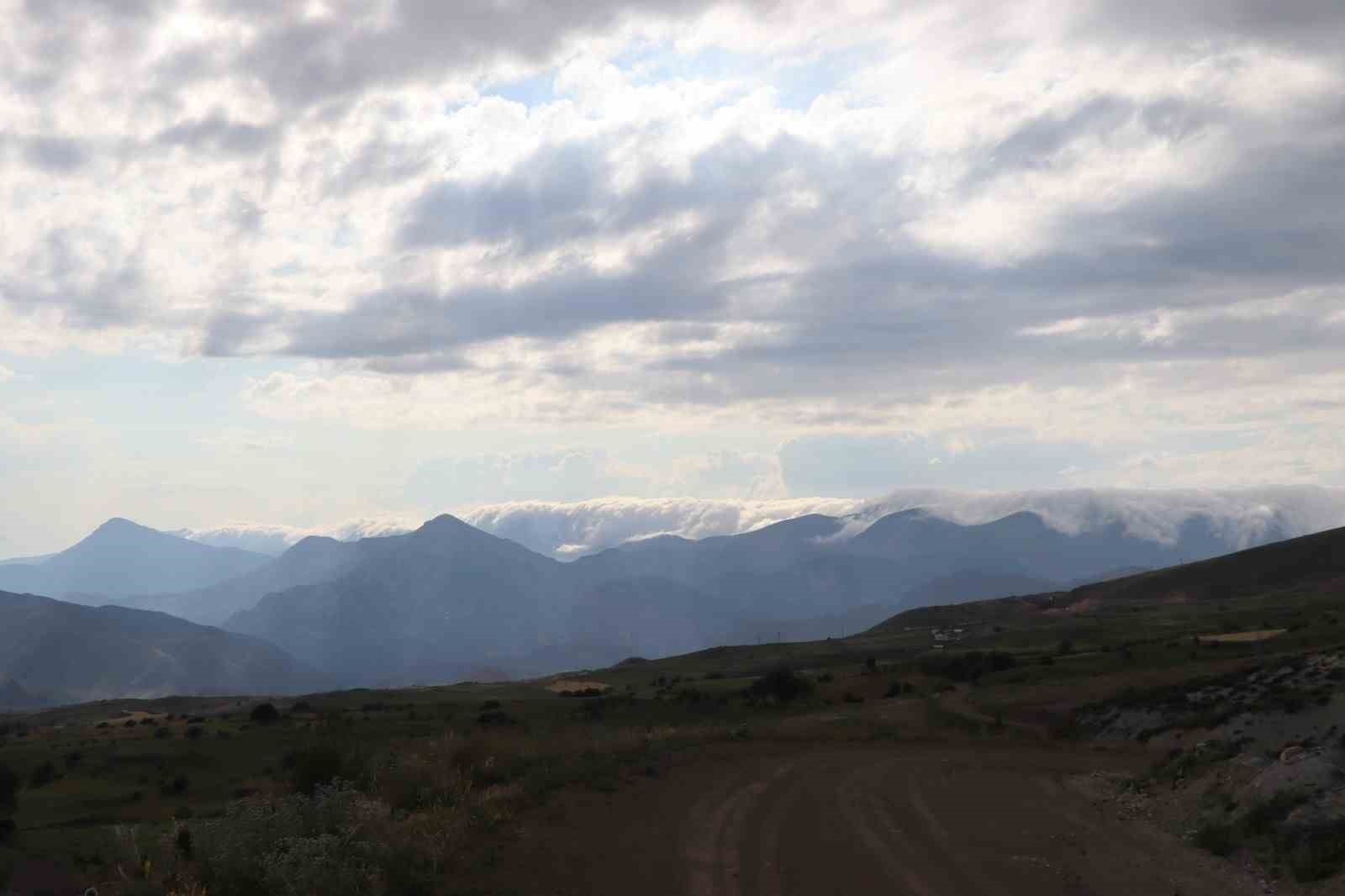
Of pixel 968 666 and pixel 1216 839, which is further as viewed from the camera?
pixel 968 666

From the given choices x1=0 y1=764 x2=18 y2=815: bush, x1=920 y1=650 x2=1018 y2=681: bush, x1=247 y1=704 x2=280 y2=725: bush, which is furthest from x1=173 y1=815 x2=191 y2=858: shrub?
x1=247 y1=704 x2=280 y2=725: bush

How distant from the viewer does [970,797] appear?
2280 centimetres

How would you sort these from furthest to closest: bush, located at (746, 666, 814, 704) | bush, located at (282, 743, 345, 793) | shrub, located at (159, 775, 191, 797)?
bush, located at (746, 666, 814, 704), shrub, located at (159, 775, 191, 797), bush, located at (282, 743, 345, 793)

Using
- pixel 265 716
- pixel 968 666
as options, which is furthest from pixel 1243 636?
pixel 265 716

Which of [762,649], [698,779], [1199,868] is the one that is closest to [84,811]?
[698,779]

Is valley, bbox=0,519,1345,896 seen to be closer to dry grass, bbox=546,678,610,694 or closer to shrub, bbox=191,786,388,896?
shrub, bbox=191,786,388,896

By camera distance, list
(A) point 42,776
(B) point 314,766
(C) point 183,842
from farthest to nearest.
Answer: (A) point 42,776 → (B) point 314,766 → (C) point 183,842

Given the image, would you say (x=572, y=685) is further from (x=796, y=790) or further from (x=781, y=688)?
(x=796, y=790)

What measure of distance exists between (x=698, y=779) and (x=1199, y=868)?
12078 millimetres

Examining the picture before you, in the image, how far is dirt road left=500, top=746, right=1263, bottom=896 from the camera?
1497 cm

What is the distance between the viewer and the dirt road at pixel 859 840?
1497cm

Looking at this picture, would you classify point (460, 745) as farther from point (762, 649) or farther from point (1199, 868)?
point (762, 649)

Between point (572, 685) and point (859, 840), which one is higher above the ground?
point (859, 840)

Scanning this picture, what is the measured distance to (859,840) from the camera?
→ 59.0 feet
